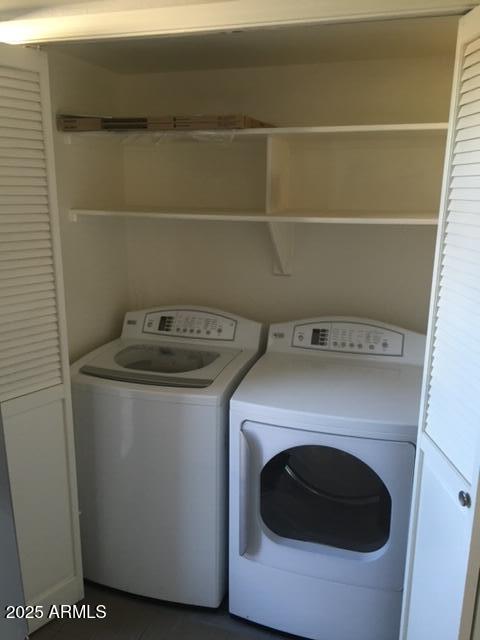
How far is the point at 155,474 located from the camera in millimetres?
1916

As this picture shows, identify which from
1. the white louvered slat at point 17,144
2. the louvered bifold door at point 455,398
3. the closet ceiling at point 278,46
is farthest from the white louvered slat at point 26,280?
the louvered bifold door at point 455,398

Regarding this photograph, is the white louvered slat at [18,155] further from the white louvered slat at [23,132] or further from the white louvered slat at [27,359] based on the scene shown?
the white louvered slat at [27,359]

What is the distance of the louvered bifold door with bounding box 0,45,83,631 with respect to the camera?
1.57 meters

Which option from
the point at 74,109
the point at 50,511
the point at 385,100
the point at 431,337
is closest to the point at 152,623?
the point at 50,511

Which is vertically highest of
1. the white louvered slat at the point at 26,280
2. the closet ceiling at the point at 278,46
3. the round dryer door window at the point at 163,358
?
the closet ceiling at the point at 278,46

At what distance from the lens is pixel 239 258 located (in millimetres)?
2426

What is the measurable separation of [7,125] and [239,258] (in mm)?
1138

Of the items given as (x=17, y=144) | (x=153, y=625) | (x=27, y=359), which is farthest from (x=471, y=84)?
(x=153, y=625)

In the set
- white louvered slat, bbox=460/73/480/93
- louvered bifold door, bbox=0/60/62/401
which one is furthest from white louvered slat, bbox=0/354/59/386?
white louvered slat, bbox=460/73/480/93

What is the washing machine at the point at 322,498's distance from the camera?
1.68 metres

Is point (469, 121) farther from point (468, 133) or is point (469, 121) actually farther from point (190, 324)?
point (190, 324)

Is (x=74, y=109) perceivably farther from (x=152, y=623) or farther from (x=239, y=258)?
(x=152, y=623)

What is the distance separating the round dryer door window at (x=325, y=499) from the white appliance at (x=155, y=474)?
0.20 m

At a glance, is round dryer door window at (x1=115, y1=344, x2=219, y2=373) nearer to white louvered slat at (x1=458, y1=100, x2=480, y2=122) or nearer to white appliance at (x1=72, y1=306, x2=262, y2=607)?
white appliance at (x1=72, y1=306, x2=262, y2=607)
